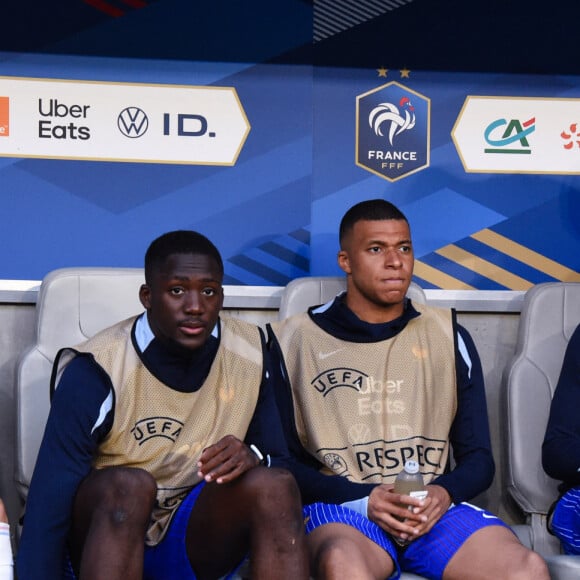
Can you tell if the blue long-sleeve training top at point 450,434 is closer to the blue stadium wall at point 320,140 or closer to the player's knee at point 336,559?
the player's knee at point 336,559

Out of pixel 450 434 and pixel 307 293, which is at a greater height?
pixel 307 293

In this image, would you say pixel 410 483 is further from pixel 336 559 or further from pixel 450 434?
pixel 450 434

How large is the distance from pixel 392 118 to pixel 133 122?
942 mm

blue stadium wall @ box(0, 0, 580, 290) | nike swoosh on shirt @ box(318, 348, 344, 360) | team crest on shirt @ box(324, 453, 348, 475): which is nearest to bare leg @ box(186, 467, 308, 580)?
team crest on shirt @ box(324, 453, 348, 475)

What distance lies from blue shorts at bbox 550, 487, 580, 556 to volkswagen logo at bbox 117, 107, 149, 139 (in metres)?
1.94

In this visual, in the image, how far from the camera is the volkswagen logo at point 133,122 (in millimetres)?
4164

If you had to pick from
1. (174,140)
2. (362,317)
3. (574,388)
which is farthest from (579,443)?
(174,140)

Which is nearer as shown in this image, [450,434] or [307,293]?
[450,434]

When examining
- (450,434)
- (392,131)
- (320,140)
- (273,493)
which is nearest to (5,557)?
(273,493)

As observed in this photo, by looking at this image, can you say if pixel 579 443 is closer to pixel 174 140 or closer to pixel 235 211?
pixel 235 211

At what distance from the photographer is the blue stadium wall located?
4.14 meters

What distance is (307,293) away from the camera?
12.5 feet

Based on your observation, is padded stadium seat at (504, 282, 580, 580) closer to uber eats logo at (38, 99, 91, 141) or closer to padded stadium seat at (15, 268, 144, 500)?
padded stadium seat at (15, 268, 144, 500)

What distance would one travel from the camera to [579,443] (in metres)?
3.35
